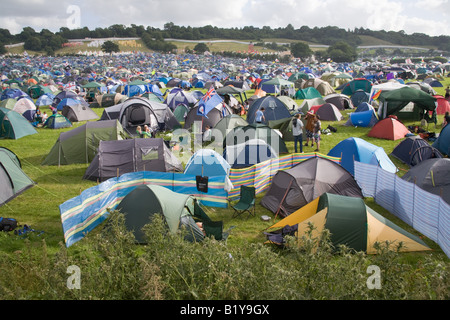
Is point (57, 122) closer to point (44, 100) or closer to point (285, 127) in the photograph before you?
point (44, 100)

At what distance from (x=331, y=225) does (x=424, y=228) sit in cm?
249

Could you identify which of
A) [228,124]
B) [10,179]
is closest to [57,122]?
[10,179]

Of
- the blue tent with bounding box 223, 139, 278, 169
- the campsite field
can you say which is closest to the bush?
the campsite field

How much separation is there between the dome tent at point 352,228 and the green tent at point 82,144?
839cm

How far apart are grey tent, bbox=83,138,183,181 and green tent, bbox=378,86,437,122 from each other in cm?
1283

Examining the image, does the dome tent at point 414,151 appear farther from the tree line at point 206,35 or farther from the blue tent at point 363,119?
the tree line at point 206,35

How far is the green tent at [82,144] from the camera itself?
13398 mm

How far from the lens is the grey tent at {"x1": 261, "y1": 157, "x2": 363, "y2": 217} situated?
9.02 m

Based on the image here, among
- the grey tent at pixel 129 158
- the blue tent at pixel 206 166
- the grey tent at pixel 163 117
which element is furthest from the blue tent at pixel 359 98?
the grey tent at pixel 129 158

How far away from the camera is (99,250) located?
538 centimetres

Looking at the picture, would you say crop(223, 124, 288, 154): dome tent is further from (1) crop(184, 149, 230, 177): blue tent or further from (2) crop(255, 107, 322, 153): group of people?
(1) crop(184, 149, 230, 177): blue tent
